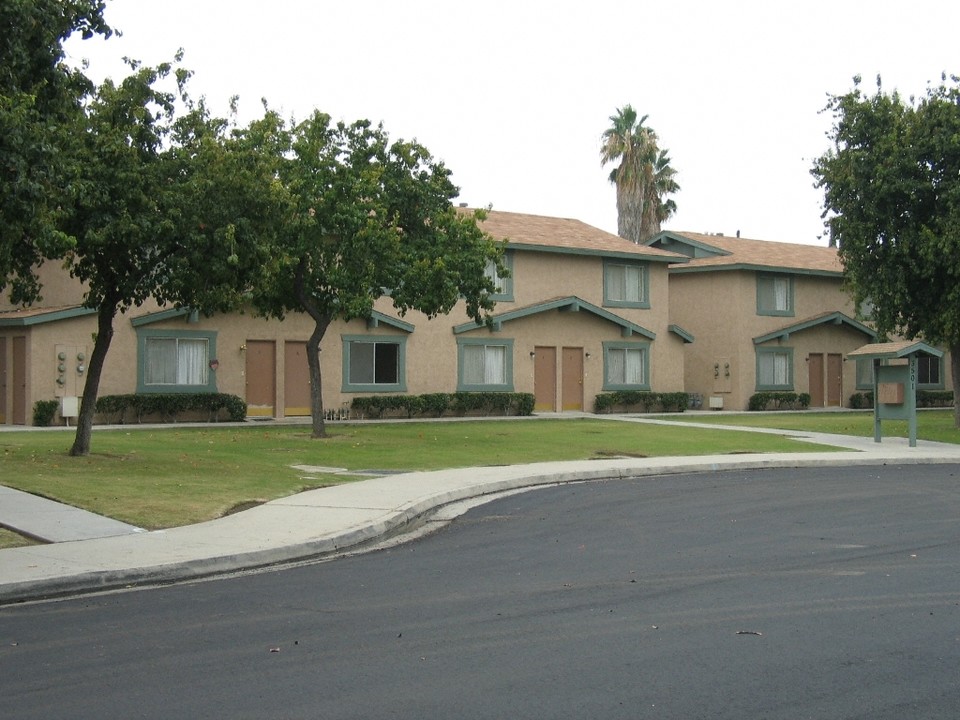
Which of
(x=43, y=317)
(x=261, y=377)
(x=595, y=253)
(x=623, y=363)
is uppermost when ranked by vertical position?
(x=595, y=253)

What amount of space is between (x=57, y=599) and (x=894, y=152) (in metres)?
26.9

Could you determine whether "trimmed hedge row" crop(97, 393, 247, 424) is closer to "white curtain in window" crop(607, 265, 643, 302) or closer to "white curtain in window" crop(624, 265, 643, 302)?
"white curtain in window" crop(607, 265, 643, 302)

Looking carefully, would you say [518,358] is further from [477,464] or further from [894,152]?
[477,464]

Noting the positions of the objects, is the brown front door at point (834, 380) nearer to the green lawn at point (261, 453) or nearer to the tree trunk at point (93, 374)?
the green lawn at point (261, 453)

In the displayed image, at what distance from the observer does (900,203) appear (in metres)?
31.8

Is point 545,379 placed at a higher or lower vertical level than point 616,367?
lower

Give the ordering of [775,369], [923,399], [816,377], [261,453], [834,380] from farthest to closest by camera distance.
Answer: [923,399], [834,380], [816,377], [775,369], [261,453]

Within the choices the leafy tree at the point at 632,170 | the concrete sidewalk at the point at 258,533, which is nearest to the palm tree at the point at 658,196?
the leafy tree at the point at 632,170

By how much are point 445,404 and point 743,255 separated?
1573 cm

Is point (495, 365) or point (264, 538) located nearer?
point (264, 538)

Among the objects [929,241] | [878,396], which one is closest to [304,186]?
[878,396]

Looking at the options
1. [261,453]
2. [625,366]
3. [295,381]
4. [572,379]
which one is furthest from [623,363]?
[261,453]

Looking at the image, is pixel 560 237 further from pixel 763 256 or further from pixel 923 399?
pixel 923 399

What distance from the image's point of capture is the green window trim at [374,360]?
36.2m
